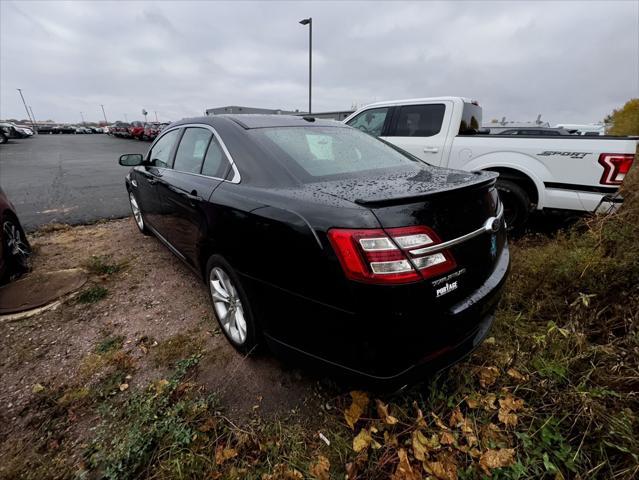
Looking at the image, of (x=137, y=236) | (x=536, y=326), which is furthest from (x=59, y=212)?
(x=536, y=326)

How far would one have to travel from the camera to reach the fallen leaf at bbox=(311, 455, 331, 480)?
154 cm

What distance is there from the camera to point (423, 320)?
1428 mm

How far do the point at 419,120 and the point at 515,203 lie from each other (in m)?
1.84

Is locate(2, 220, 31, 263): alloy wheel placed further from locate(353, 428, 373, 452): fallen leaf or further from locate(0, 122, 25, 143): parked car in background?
locate(0, 122, 25, 143): parked car in background

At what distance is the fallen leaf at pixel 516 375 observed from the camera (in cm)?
197

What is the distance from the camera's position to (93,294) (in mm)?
3123

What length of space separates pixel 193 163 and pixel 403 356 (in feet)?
7.51

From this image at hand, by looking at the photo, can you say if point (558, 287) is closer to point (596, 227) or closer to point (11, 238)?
point (596, 227)

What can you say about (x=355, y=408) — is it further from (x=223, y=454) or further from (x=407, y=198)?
(x=407, y=198)

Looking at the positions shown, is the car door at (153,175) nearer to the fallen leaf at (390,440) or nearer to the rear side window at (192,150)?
the rear side window at (192,150)

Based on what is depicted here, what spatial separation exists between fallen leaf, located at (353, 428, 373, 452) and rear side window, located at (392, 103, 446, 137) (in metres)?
4.12

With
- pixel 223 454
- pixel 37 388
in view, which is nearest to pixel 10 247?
pixel 37 388

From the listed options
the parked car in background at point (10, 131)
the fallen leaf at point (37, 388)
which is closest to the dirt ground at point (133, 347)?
the fallen leaf at point (37, 388)

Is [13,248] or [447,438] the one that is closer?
[447,438]
